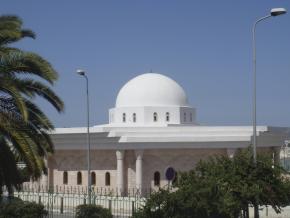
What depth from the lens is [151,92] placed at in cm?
3722

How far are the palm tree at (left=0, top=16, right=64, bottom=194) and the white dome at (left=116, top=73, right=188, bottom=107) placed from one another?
23946 millimetres

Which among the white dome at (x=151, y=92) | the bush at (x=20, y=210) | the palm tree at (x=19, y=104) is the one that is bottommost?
the bush at (x=20, y=210)

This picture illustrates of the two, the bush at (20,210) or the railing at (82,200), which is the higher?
the bush at (20,210)

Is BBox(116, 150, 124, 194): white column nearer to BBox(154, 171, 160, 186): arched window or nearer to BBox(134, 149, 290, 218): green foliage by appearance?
BBox(154, 171, 160, 186): arched window

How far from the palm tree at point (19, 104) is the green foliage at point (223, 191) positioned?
10.2 ft

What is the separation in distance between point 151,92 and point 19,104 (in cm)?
2624

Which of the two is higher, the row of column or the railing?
the row of column

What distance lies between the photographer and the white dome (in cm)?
3703

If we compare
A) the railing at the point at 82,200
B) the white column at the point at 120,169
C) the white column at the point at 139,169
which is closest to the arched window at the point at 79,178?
the railing at the point at 82,200

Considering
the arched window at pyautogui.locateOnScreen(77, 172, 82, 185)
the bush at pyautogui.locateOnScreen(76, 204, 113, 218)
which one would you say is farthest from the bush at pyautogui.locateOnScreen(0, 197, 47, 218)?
the arched window at pyautogui.locateOnScreen(77, 172, 82, 185)

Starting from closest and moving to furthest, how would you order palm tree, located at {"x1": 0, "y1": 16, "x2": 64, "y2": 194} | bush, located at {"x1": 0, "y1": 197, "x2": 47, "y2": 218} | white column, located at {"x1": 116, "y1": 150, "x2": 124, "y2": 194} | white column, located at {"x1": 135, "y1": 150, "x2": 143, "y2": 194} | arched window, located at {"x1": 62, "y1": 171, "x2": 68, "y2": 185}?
palm tree, located at {"x1": 0, "y1": 16, "x2": 64, "y2": 194} → bush, located at {"x1": 0, "y1": 197, "x2": 47, "y2": 218} → white column, located at {"x1": 135, "y1": 150, "x2": 143, "y2": 194} → white column, located at {"x1": 116, "y1": 150, "x2": 124, "y2": 194} → arched window, located at {"x1": 62, "y1": 171, "x2": 68, "y2": 185}

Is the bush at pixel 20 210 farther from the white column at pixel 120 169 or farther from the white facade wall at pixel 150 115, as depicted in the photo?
the white facade wall at pixel 150 115

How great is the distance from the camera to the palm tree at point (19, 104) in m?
11.6

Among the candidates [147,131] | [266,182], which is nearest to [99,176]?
[147,131]
